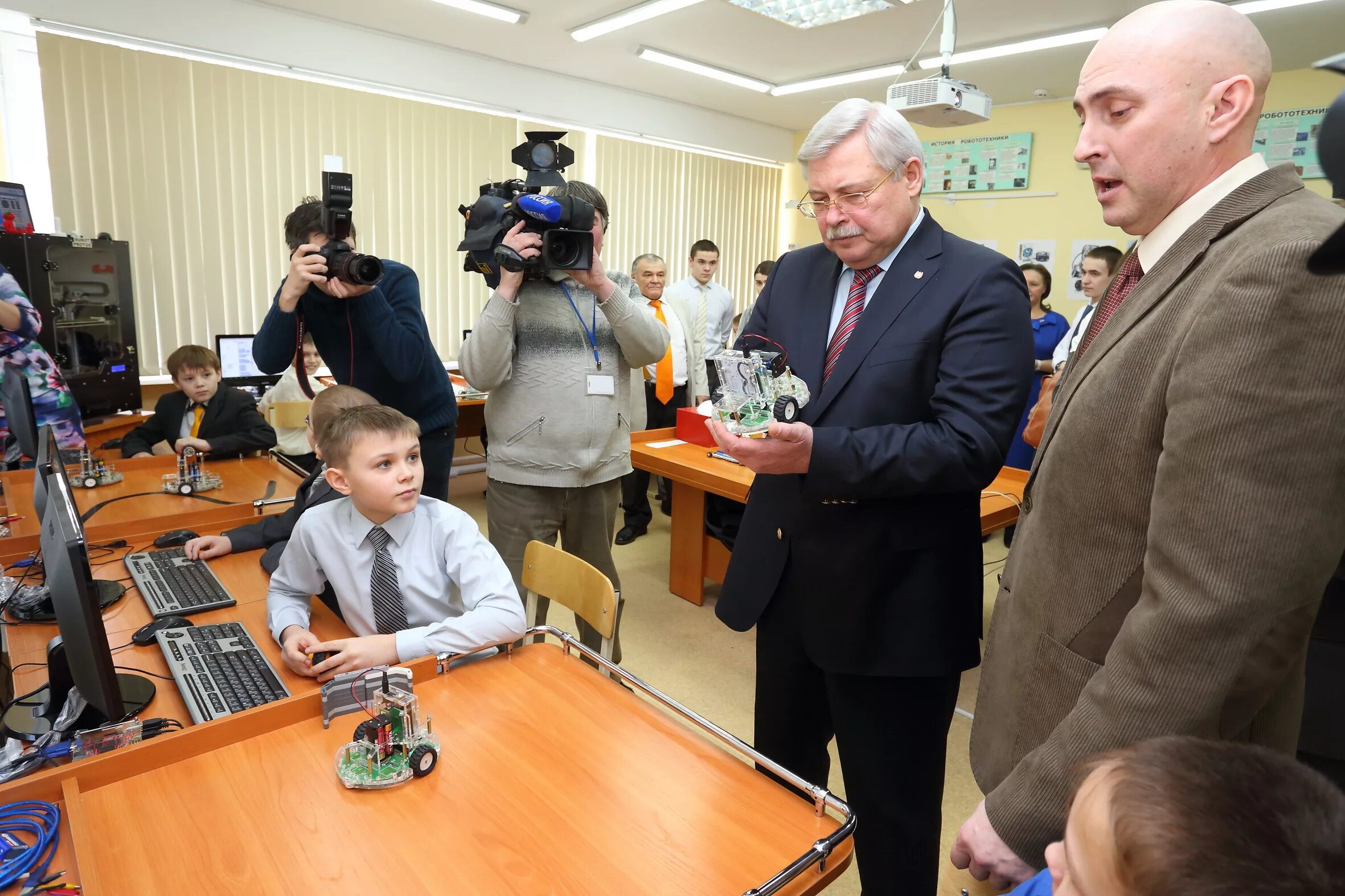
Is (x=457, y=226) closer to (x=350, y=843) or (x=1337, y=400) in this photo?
(x=350, y=843)

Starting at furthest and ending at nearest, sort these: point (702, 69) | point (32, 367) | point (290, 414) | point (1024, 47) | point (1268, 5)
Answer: point (702, 69) → point (1024, 47) → point (1268, 5) → point (290, 414) → point (32, 367)

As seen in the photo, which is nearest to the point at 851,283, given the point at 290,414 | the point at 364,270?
the point at 364,270

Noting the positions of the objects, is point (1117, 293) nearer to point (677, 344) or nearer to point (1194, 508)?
point (1194, 508)

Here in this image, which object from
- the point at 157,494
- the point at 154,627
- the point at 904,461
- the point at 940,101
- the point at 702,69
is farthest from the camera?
the point at 702,69

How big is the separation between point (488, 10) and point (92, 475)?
3.44 meters

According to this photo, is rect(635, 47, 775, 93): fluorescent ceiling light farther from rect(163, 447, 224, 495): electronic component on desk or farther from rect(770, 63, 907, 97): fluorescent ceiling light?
rect(163, 447, 224, 495): electronic component on desk

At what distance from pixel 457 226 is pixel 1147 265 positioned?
5.53 meters

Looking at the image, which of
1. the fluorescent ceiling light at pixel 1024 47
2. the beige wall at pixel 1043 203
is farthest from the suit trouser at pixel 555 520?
the beige wall at pixel 1043 203

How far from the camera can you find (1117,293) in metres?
1.09

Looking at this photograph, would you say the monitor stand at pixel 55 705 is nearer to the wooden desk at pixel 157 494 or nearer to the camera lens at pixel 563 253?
the wooden desk at pixel 157 494

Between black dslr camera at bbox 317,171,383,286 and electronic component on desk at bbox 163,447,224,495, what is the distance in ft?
3.53

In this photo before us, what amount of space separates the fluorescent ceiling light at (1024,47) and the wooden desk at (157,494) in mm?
4481

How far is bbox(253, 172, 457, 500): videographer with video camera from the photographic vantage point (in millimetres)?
2004

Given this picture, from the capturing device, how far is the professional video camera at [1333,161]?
1.21 ft
